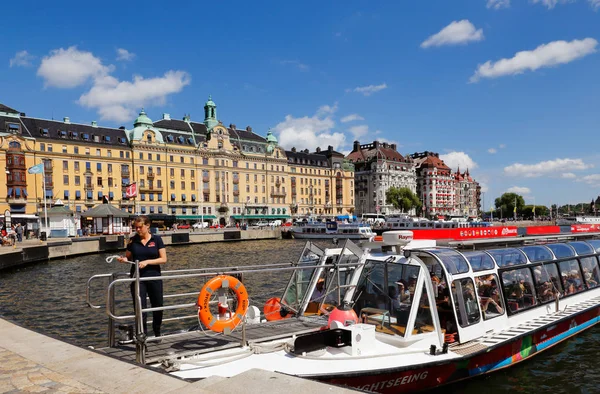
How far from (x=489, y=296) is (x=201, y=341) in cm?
727

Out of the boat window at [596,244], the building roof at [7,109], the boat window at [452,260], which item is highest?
the building roof at [7,109]

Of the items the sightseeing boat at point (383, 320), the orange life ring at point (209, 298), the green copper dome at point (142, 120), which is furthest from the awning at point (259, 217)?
the orange life ring at point (209, 298)

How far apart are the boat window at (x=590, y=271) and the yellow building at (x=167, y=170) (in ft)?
218

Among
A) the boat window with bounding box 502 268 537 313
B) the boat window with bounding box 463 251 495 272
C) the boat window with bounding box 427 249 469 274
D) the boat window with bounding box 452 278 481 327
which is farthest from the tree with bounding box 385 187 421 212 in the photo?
the boat window with bounding box 452 278 481 327

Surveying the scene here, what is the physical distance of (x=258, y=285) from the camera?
25.0 meters

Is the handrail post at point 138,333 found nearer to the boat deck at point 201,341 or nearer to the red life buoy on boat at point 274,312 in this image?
the boat deck at point 201,341

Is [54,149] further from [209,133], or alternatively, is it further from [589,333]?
[589,333]

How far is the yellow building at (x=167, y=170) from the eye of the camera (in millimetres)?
79688

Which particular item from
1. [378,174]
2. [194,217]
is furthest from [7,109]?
[378,174]

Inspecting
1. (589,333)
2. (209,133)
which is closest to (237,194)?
(209,133)

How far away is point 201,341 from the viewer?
9.05 metres

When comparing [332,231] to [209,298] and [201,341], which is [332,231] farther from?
[209,298]

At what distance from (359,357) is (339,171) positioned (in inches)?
5085

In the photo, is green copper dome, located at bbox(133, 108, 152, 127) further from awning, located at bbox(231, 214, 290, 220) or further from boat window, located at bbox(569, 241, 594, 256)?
boat window, located at bbox(569, 241, 594, 256)
